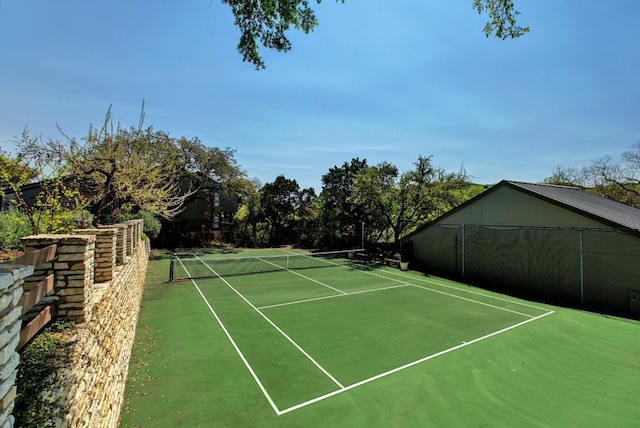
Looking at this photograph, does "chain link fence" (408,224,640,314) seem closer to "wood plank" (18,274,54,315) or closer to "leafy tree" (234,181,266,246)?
"wood plank" (18,274,54,315)

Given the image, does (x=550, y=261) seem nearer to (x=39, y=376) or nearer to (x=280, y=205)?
(x=39, y=376)

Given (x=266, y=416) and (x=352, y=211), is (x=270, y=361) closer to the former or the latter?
(x=266, y=416)

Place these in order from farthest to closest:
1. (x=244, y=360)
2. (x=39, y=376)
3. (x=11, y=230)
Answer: (x=11, y=230) < (x=244, y=360) < (x=39, y=376)

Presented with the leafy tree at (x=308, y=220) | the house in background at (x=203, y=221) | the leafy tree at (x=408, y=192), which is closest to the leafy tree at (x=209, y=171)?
the house in background at (x=203, y=221)

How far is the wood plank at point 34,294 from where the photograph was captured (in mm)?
2511

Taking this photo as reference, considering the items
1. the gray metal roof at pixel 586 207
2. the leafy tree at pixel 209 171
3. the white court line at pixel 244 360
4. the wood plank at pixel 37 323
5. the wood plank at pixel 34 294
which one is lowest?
the white court line at pixel 244 360

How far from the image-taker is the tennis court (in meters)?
6.54

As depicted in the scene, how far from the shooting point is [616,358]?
7.53 m

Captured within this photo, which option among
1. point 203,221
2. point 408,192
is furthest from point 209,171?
point 408,192

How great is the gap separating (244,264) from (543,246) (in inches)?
667

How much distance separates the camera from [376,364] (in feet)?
22.9

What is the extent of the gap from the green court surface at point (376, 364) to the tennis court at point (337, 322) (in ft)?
0.14

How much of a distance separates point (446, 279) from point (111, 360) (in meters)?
16.9

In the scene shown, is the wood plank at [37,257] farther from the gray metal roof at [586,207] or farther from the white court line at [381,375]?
the gray metal roof at [586,207]
